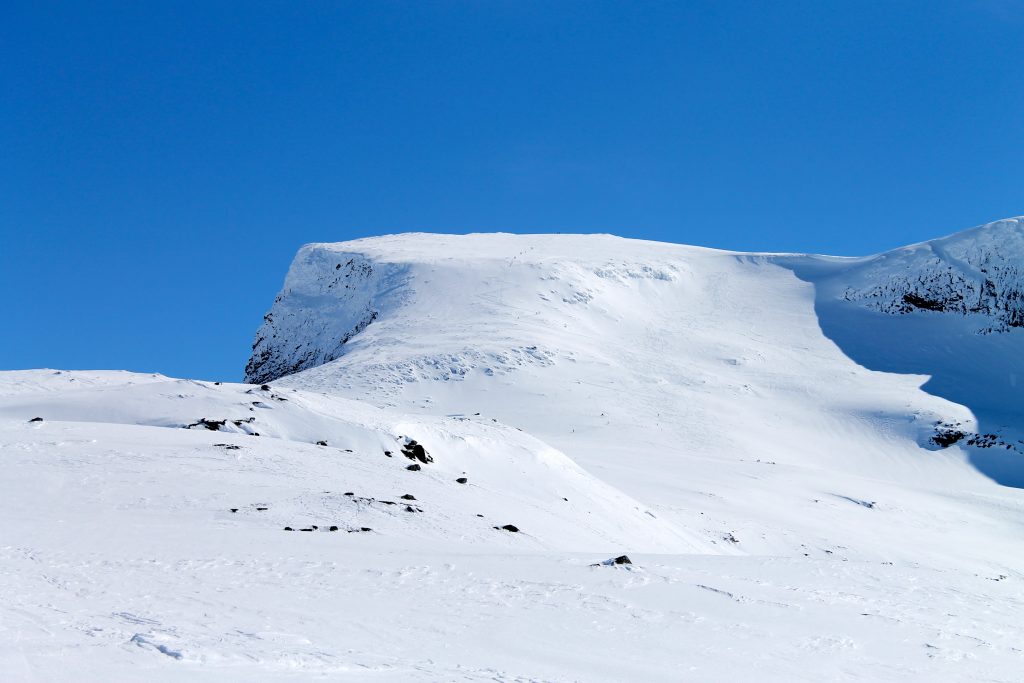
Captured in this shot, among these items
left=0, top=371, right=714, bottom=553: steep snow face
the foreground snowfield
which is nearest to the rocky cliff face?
the foreground snowfield

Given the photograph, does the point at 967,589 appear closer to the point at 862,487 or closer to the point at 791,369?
the point at 862,487

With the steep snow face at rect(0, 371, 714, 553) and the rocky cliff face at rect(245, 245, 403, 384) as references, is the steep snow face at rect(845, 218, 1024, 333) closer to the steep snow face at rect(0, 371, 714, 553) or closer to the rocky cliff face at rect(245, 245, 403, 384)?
the rocky cliff face at rect(245, 245, 403, 384)

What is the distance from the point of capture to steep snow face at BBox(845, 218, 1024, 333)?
50.0m

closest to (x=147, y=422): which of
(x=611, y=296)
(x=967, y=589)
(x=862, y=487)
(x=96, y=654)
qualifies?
(x=96, y=654)

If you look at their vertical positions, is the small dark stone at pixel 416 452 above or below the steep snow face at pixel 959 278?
below

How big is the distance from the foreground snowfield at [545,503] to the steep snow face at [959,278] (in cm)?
28

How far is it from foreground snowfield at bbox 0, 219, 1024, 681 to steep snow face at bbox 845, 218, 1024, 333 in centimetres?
28

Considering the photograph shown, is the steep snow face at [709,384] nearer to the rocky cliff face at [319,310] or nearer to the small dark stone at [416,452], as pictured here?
the rocky cliff face at [319,310]

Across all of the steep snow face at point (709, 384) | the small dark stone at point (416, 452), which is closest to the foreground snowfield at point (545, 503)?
the small dark stone at point (416, 452)

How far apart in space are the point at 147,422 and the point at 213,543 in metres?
8.98

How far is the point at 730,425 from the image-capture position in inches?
1454

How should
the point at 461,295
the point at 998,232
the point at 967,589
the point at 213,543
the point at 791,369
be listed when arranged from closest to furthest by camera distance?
the point at 213,543
the point at 967,589
the point at 791,369
the point at 461,295
the point at 998,232

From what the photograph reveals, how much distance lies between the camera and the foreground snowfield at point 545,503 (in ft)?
27.1

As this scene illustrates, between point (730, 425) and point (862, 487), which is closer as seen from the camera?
point (862, 487)
